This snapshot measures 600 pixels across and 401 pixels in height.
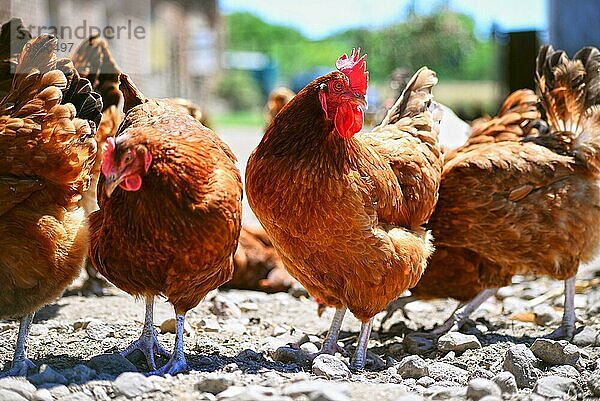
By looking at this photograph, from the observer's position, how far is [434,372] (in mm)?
4023

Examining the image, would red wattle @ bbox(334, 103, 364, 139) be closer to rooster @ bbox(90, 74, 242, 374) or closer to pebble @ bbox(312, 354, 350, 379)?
rooster @ bbox(90, 74, 242, 374)

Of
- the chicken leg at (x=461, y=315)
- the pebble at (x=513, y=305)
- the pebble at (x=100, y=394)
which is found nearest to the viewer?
the pebble at (x=100, y=394)

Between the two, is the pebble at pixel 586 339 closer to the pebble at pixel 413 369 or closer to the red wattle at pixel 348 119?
the pebble at pixel 413 369

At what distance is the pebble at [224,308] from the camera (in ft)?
18.2

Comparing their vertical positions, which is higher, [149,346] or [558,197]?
[558,197]

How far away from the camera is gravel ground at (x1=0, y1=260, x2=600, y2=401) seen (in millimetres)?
3314

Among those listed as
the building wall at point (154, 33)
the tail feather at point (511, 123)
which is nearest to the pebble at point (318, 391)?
the tail feather at point (511, 123)

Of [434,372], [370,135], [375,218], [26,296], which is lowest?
[434,372]

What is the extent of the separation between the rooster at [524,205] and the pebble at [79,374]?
2.62 meters

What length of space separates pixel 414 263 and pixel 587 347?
1438 mm

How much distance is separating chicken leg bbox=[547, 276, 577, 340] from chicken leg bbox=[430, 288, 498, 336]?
1.75 ft

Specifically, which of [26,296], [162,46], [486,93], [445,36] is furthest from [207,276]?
[445,36]

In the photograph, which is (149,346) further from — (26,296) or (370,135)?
(370,135)

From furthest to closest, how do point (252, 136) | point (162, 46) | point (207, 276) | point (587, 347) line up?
1. point (162, 46)
2. point (252, 136)
3. point (587, 347)
4. point (207, 276)
